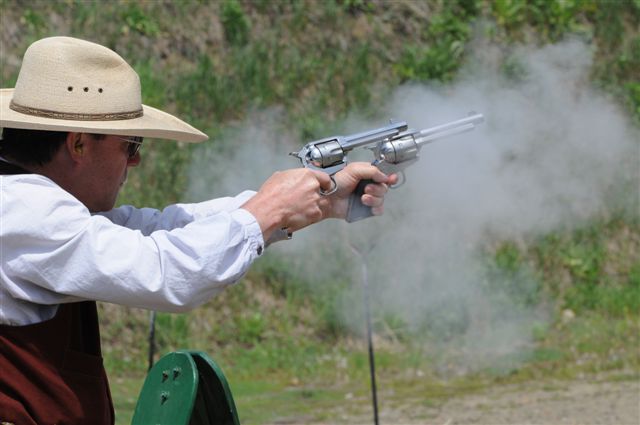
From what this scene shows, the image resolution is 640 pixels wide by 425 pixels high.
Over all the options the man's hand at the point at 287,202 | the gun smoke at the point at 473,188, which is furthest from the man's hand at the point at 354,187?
the gun smoke at the point at 473,188

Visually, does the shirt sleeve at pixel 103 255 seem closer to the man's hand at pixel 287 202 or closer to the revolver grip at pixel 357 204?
the man's hand at pixel 287 202

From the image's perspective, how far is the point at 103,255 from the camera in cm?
229

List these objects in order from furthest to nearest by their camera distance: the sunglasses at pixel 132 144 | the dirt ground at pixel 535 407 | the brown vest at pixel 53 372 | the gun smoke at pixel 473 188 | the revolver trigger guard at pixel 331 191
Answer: the gun smoke at pixel 473 188 → the dirt ground at pixel 535 407 → the revolver trigger guard at pixel 331 191 → the sunglasses at pixel 132 144 → the brown vest at pixel 53 372

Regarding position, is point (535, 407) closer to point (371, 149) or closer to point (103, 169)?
point (371, 149)

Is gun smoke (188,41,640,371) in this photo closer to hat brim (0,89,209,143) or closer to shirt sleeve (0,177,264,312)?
hat brim (0,89,209,143)

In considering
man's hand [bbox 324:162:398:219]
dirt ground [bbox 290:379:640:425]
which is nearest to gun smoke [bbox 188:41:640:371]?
dirt ground [bbox 290:379:640:425]

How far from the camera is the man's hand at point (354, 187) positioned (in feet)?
10.1

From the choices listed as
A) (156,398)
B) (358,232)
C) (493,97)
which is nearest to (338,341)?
(358,232)

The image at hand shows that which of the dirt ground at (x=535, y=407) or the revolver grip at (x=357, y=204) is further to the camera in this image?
the dirt ground at (x=535, y=407)

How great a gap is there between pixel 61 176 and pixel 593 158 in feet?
21.6

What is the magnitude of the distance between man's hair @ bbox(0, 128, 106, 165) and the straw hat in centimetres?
6

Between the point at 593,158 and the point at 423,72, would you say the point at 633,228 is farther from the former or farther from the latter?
the point at 423,72

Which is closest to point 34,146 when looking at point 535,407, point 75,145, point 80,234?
point 75,145

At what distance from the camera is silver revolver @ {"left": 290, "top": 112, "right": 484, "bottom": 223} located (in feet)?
10.1
